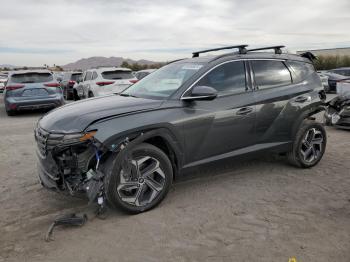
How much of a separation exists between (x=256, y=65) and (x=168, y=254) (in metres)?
2.98

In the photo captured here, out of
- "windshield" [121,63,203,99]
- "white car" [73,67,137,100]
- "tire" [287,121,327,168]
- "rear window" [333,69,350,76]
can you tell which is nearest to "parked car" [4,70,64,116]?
"white car" [73,67,137,100]

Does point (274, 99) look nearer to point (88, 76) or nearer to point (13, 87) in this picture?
point (13, 87)

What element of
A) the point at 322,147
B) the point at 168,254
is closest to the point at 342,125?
the point at 322,147

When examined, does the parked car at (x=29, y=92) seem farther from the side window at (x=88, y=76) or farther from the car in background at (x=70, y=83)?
the car in background at (x=70, y=83)

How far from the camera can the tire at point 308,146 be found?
18.0 feet

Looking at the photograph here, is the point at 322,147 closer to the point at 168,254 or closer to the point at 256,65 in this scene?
the point at 256,65

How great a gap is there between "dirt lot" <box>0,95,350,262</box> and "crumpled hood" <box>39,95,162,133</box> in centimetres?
97

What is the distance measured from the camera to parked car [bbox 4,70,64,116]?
12.4 metres

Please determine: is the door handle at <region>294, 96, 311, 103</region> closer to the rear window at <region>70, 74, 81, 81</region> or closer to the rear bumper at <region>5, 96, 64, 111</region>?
the rear bumper at <region>5, 96, 64, 111</region>

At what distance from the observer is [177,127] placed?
4238mm

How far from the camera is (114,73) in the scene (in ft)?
45.2

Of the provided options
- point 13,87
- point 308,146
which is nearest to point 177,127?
point 308,146

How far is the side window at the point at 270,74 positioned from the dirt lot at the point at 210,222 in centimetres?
128

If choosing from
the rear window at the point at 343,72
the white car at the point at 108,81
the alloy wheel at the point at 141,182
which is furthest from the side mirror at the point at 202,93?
the rear window at the point at 343,72
